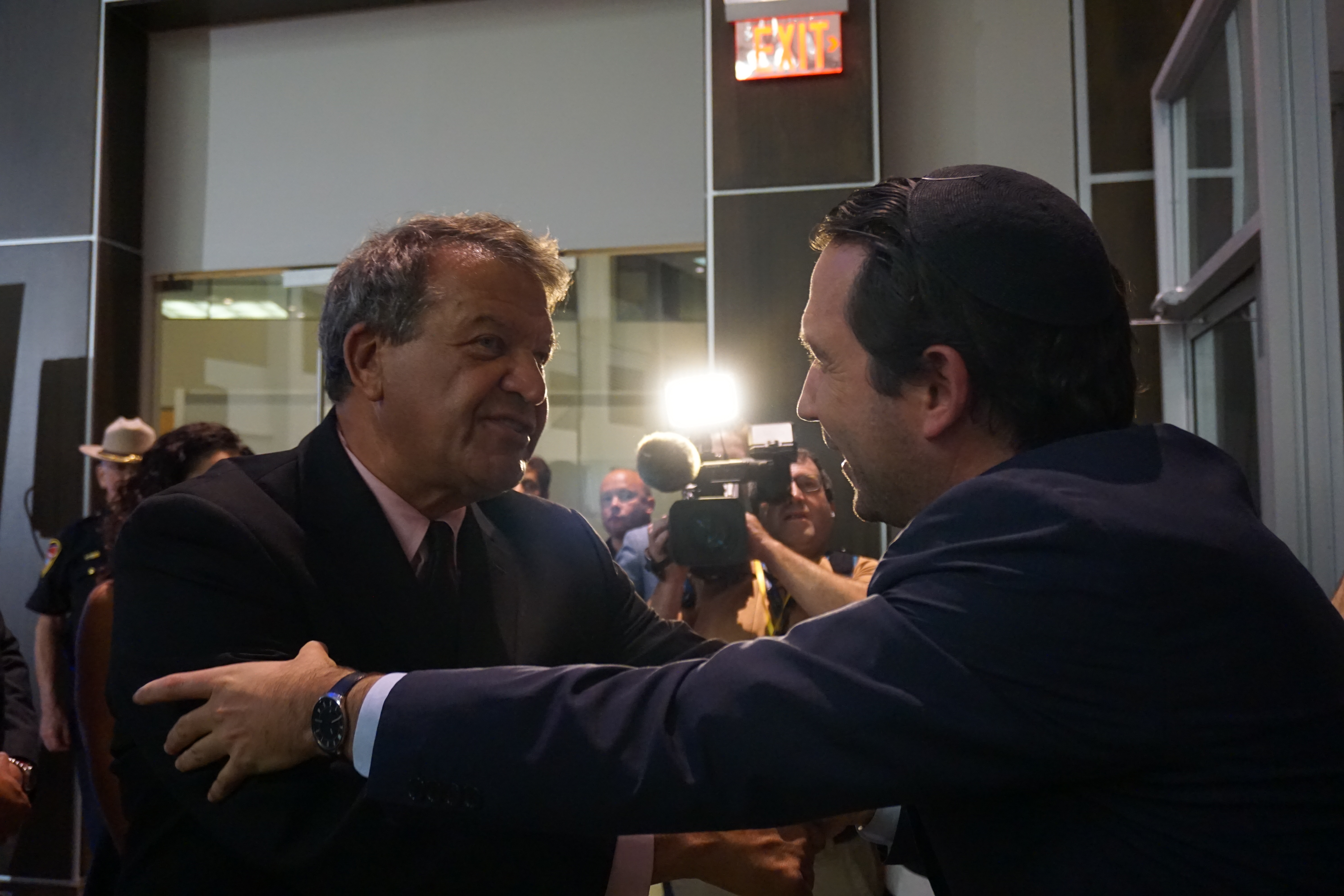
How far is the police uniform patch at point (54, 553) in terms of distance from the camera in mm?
3840

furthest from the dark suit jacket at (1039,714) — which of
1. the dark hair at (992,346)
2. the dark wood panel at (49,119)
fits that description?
the dark wood panel at (49,119)

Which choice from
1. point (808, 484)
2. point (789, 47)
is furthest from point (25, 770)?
point (789, 47)

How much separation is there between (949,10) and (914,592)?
4027 millimetres

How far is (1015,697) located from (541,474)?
11.8 ft

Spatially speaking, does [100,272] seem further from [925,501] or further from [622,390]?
[925,501]

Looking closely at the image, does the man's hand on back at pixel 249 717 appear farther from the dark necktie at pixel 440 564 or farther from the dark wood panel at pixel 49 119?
the dark wood panel at pixel 49 119

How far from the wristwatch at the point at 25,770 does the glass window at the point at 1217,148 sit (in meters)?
3.45

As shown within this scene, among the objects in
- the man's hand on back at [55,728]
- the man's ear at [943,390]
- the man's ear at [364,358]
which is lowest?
the man's hand on back at [55,728]

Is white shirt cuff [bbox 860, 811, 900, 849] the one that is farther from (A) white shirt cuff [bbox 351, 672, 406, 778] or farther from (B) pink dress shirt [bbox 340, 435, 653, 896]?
(A) white shirt cuff [bbox 351, 672, 406, 778]

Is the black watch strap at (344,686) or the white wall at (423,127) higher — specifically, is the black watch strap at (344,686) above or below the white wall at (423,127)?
below

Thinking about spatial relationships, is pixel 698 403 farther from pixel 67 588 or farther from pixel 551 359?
pixel 67 588

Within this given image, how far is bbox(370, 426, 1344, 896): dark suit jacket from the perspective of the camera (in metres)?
0.83

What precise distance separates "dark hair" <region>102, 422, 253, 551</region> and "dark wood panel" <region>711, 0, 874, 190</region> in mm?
2234

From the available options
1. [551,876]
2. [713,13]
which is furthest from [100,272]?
[551,876]
